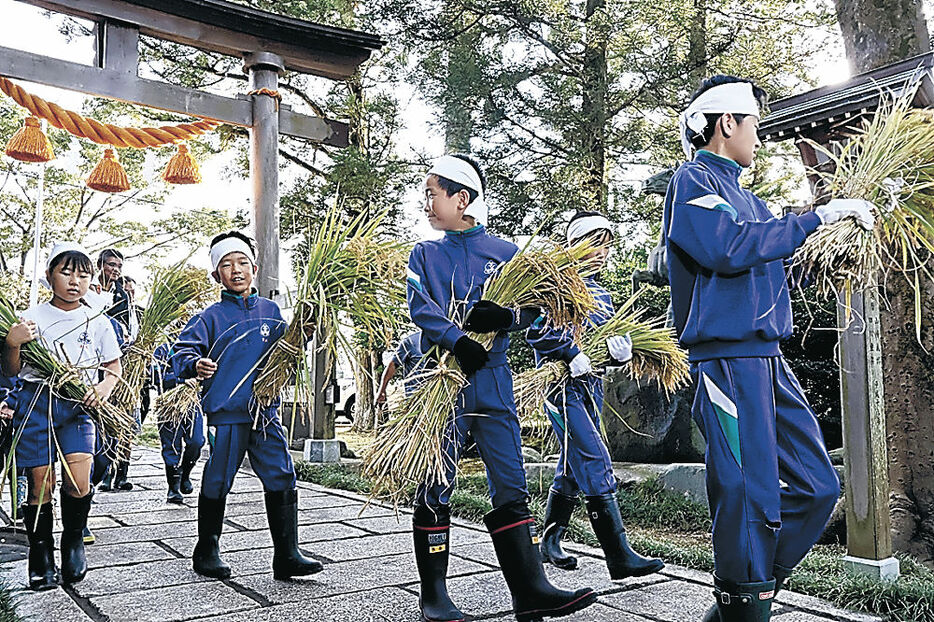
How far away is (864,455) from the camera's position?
3.54 m

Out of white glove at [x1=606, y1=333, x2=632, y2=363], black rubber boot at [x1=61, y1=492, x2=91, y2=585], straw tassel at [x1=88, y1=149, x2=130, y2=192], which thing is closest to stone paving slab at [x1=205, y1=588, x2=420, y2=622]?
black rubber boot at [x1=61, y1=492, x2=91, y2=585]

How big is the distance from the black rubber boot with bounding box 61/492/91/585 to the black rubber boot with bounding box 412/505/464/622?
5.27ft

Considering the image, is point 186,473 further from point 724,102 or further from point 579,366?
point 724,102

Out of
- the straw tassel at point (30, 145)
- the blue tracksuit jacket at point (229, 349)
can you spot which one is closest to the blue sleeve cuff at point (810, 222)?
the blue tracksuit jacket at point (229, 349)

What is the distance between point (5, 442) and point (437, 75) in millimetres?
7293

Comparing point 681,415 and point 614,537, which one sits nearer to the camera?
point 614,537

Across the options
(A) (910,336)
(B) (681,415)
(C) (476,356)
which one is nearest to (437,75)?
(B) (681,415)

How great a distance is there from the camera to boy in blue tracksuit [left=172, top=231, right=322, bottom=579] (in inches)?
134

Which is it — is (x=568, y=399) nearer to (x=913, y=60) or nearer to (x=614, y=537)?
(x=614, y=537)

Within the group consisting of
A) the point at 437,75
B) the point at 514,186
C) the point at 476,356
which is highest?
the point at 437,75

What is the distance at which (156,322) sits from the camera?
13.5 ft

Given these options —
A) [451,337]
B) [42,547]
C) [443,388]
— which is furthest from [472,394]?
[42,547]

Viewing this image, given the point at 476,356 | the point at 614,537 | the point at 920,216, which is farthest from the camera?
the point at 614,537

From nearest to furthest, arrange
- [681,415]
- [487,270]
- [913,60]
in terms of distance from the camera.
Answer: [487,270], [913,60], [681,415]
